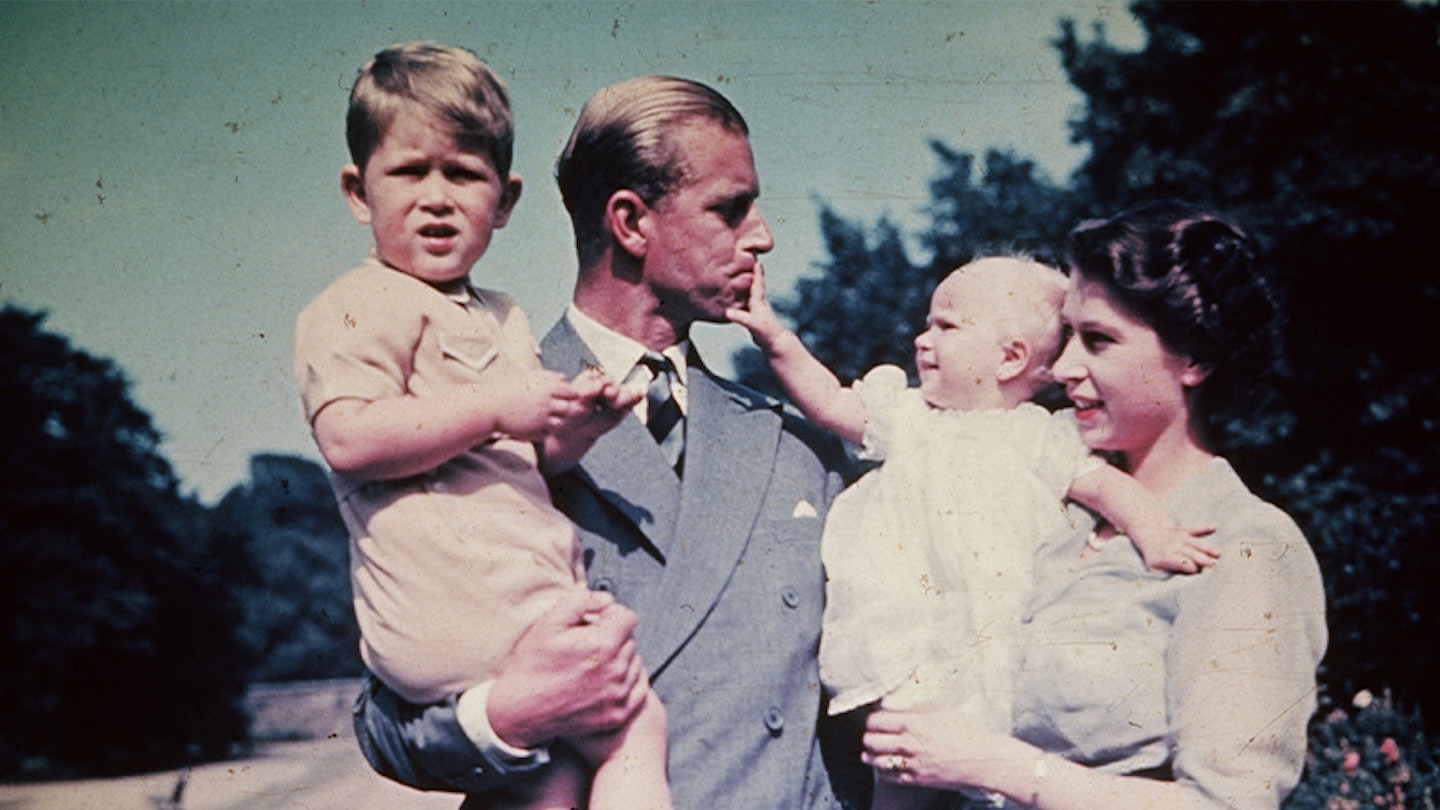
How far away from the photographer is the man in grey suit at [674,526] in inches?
94.5

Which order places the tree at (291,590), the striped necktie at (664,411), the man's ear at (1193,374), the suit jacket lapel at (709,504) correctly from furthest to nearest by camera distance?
the tree at (291,590) → the striped necktie at (664,411) → the man's ear at (1193,374) → the suit jacket lapel at (709,504)

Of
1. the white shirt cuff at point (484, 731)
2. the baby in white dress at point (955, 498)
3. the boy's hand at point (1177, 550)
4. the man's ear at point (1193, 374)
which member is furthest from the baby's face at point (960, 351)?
the white shirt cuff at point (484, 731)

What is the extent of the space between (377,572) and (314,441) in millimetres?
274

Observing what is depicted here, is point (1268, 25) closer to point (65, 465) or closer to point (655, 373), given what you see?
point (655, 373)

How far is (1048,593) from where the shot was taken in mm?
2727

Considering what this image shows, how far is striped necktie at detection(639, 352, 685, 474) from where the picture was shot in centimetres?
294

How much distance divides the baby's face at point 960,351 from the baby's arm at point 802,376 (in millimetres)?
201

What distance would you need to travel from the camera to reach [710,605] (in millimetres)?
2674

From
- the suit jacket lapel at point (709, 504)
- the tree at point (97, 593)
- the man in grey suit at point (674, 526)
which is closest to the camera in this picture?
the man in grey suit at point (674, 526)

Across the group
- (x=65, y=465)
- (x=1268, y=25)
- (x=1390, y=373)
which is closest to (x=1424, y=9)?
(x=1268, y=25)

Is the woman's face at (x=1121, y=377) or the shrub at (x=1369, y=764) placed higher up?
the woman's face at (x=1121, y=377)

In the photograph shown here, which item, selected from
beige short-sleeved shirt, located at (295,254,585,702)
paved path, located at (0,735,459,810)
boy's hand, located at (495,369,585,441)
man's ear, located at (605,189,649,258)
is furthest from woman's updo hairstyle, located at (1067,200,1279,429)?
paved path, located at (0,735,459,810)

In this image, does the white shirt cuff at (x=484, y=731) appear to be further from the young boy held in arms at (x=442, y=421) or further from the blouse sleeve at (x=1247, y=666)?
the blouse sleeve at (x=1247, y=666)

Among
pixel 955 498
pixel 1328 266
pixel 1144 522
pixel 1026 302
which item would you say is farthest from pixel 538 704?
pixel 1328 266
